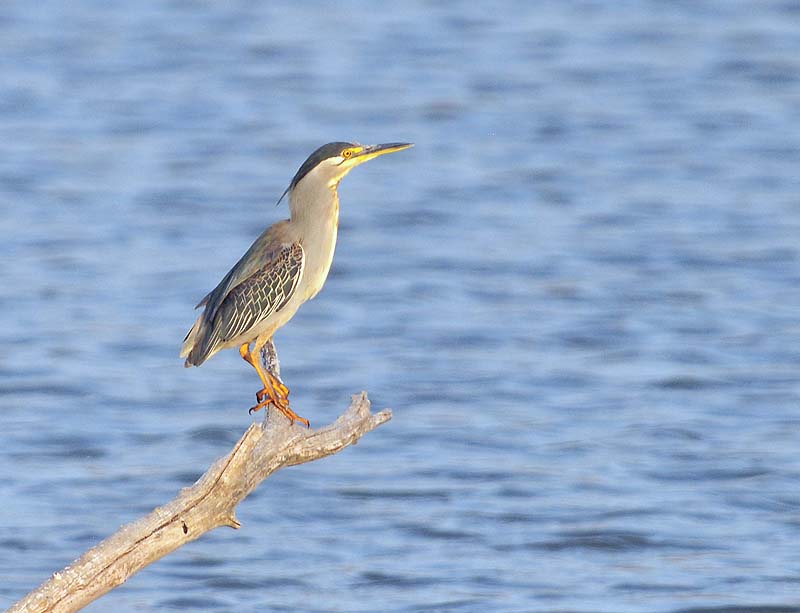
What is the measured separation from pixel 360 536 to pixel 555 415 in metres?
2.43

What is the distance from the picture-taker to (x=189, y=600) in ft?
32.3

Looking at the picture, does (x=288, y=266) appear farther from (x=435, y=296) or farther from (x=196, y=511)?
(x=435, y=296)

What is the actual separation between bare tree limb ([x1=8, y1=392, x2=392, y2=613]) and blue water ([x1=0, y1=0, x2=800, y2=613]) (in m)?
3.55

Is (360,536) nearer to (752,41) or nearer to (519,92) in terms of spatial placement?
(519,92)

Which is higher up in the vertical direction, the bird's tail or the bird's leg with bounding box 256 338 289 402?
the bird's tail

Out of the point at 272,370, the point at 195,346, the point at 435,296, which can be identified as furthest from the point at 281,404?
the point at 435,296

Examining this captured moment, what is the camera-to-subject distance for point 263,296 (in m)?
7.36

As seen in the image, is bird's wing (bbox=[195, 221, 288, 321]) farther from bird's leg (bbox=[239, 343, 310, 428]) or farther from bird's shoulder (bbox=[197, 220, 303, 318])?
bird's leg (bbox=[239, 343, 310, 428])

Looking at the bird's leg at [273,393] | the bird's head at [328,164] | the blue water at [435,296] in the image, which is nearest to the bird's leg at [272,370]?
the bird's leg at [273,393]

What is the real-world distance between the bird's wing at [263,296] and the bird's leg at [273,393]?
0.51 ft

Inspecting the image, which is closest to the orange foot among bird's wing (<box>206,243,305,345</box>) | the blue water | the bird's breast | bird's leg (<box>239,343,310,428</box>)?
bird's leg (<box>239,343,310,428</box>)

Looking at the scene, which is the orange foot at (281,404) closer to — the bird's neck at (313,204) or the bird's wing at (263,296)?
the bird's wing at (263,296)

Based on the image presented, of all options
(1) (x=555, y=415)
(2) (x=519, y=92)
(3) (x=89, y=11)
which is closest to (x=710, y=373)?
(1) (x=555, y=415)

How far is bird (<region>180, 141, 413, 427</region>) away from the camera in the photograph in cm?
736
